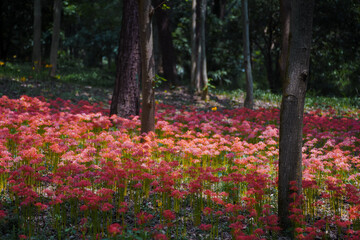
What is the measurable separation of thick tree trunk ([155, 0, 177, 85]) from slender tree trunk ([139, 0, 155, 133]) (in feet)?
35.6

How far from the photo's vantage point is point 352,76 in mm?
22531

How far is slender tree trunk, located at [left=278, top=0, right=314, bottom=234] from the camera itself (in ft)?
13.9

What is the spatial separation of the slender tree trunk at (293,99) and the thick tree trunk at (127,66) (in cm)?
577

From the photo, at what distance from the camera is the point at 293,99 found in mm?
4340

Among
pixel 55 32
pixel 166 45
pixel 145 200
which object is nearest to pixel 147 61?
pixel 145 200

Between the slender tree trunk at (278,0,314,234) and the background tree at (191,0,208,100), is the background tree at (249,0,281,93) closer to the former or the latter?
the background tree at (191,0,208,100)

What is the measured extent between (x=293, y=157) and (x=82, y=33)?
23.7m

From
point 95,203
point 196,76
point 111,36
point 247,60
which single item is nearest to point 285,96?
point 95,203

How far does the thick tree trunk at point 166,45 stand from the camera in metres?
17.8

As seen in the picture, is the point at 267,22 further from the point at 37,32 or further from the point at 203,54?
the point at 37,32

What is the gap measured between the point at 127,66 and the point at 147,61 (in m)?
2.47

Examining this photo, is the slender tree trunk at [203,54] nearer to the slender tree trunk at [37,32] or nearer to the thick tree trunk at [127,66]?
the thick tree trunk at [127,66]

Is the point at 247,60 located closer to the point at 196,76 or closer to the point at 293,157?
the point at 196,76

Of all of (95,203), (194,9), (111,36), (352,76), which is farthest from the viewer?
(111,36)
